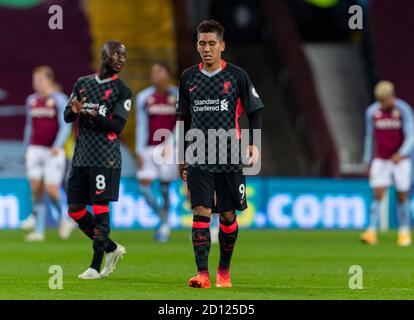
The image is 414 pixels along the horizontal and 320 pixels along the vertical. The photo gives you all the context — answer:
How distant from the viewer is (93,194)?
11406mm

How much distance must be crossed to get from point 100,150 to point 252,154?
1764mm

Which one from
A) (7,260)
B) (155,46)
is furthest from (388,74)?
(7,260)

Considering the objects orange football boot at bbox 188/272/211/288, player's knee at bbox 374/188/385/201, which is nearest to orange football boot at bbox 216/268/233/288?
orange football boot at bbox 188/272/211/288

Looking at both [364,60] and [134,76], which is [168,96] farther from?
[364,60]

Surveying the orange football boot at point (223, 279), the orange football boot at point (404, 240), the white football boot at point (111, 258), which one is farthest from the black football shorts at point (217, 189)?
the orange football boot at point (404, 240)

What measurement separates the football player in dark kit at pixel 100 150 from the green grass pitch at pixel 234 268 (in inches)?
16.8

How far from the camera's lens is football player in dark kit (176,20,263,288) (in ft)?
34.0

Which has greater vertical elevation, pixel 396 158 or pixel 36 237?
pixel 396 158

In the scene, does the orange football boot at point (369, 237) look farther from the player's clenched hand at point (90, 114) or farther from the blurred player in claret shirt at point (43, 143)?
the player's clenched hand at point (90, 114)

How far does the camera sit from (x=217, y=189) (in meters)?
10.5

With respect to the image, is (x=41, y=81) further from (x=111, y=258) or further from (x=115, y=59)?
(x=111, y=258)

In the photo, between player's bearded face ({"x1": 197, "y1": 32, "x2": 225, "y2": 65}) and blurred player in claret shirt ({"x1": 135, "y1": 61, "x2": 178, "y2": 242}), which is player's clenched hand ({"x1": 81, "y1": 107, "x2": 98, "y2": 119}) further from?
blurred player in claret shirt ({"x1": 135, "y1": 61, "x2": 178, "y2": 242})

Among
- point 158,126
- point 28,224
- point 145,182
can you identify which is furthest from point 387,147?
point 28,224
